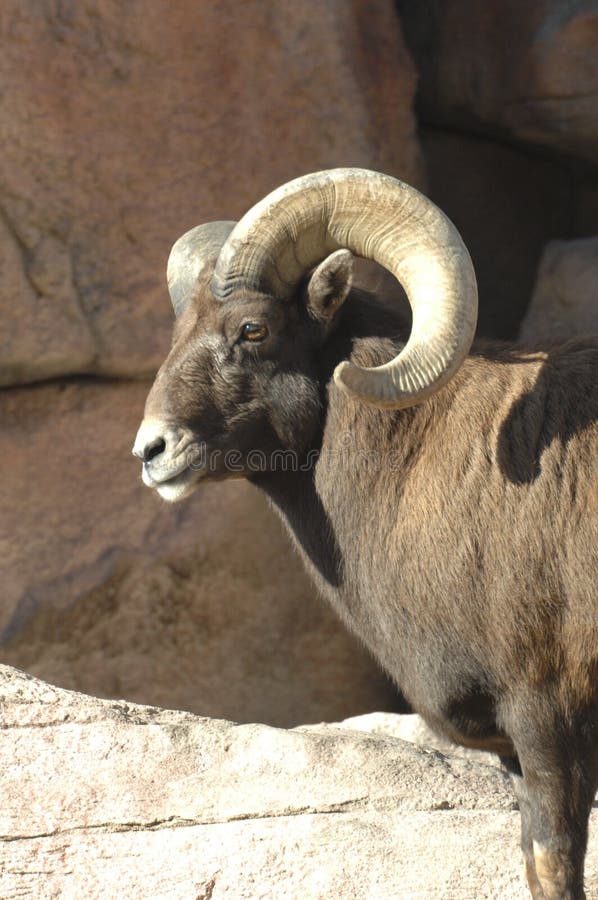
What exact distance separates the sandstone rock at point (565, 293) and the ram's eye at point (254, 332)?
17.3ft

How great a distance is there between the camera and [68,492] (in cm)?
1012

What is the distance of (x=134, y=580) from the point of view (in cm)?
1034

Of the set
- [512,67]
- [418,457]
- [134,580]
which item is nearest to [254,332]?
[418,457]

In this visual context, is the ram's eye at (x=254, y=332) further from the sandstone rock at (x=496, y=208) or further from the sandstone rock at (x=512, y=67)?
the sandstone rock at (x=512, y=67)

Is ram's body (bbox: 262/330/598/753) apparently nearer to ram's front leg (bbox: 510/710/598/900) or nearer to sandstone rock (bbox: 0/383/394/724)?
ram's front leg (bbox: 510/710/598/900)

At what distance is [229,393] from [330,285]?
2.42 ft

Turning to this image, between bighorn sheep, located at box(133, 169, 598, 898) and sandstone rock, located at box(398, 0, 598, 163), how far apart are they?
549cm

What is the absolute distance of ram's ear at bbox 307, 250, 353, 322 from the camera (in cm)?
631

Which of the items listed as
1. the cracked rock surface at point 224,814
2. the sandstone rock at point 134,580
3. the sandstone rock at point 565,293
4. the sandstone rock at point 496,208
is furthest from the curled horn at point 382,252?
the sandstone rock at point 496,208

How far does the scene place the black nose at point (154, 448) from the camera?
20.6ft

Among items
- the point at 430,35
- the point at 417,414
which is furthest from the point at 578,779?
the point at 430,35

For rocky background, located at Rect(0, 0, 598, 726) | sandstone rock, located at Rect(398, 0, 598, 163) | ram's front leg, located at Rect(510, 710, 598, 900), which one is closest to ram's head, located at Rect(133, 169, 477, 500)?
ram's front leg, located at Rect(510, 710, 598, 900)

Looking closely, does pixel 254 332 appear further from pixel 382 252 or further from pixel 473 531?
pixel 473 531

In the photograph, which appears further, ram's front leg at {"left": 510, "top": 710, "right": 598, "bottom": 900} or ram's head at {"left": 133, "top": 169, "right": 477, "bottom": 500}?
ram's head at {"left": 133, "top": 169, "right": 477, "bottom": 500}
